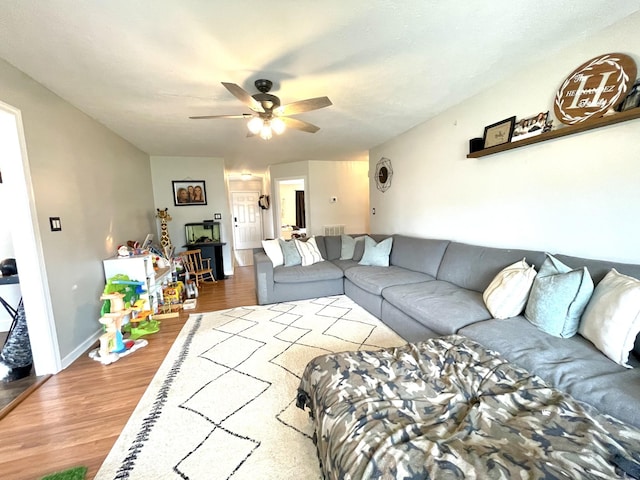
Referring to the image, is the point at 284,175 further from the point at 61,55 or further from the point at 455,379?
the point at 455,379

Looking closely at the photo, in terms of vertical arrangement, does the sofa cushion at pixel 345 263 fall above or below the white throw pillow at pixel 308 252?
below

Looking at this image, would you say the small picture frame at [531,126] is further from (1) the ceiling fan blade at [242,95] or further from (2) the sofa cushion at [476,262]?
(1) the ceiling fan blade at [242,95]

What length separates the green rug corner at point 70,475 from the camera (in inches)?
48.2

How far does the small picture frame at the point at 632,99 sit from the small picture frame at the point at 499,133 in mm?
729

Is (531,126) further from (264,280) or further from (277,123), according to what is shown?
(264,280)

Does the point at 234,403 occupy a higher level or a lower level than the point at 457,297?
lower

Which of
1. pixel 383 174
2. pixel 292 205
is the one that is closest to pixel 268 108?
pixel 383 174

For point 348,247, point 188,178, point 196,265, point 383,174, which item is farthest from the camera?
point 188,178

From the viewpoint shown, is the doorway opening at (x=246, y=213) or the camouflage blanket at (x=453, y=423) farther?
the doorway opening at (x=246, y=213)

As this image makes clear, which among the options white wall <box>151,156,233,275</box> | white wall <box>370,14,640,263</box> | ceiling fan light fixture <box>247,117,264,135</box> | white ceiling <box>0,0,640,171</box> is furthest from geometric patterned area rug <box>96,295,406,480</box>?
white wall <box>151,156,233,275</box>

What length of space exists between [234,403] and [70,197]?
249 centimetres

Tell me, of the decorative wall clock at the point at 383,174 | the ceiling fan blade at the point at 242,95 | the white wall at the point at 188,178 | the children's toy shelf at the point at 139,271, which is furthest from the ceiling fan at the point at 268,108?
the white wall at the point at 188,178

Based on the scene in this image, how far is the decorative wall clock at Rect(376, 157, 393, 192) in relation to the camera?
4.30m

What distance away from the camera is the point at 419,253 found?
3.20 m
